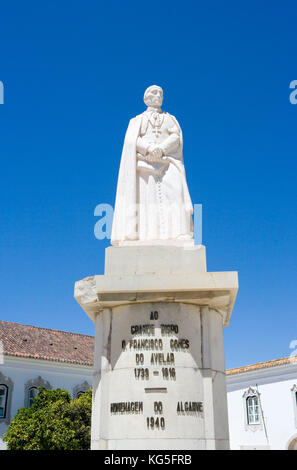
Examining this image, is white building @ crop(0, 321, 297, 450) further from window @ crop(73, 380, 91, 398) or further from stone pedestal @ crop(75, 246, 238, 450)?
stone pedestal @ crop(75, 246, 238, 450)

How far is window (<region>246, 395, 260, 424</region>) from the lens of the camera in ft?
94.4

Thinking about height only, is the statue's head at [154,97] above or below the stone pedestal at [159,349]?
above

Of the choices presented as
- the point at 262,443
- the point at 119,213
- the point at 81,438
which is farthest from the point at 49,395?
the point at 119,213

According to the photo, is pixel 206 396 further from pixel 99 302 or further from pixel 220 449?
pixel 99 302

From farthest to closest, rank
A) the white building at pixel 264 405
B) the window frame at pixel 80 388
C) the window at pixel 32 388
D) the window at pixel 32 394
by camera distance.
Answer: the window frame at pixel 80 388 → the window at pixel 32 394 → the window at pixel 32 388 → the white building at pixel 264 405

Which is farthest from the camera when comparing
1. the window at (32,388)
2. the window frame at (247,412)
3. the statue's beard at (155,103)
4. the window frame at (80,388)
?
the window frame at (80,388)

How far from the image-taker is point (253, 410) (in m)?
29.0

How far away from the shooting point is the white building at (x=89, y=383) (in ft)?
89.2

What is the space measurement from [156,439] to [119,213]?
3.31m

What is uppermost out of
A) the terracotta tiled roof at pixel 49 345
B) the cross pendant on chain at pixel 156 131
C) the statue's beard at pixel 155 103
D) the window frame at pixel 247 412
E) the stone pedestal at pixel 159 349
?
the terracotta tiled roof at pixel 49 345

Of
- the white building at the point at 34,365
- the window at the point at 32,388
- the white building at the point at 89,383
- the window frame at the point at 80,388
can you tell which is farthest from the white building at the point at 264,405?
the window at the point at 32,388

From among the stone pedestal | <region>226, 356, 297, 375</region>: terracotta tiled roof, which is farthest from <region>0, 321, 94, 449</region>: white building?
the stone pedestal

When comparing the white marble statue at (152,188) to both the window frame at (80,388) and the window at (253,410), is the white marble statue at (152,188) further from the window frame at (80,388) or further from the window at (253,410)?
the window frame at (80,388)

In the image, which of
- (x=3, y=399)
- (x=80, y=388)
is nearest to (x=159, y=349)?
(x=3, y=399)
